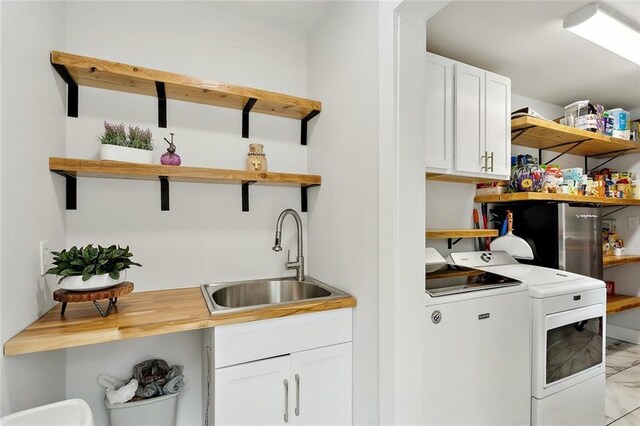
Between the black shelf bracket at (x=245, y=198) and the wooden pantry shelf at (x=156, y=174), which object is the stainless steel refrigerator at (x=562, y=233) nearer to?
the wooden pantry shelf at (x=156, y=174)

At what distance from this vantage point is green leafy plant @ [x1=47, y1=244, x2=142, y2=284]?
3.72ft

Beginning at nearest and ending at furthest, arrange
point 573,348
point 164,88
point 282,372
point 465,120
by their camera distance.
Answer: point 282,372 < point 164,88 < point 573,348 < point 465,120

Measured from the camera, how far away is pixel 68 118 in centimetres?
153

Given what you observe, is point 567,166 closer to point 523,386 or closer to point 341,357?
point 523,386

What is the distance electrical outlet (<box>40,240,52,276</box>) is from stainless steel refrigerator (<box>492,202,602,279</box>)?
3017 millimetres

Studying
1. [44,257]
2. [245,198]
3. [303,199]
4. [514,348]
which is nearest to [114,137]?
[44,257]

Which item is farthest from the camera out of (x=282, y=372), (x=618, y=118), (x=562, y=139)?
(x=618, y=118)

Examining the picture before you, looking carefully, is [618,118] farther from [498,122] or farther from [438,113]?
[438,113]

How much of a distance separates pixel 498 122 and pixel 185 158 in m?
2.07

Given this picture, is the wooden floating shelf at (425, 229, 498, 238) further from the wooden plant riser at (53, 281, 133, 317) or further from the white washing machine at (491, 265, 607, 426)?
the wooden plant riser at (53, 281, 133, 317)

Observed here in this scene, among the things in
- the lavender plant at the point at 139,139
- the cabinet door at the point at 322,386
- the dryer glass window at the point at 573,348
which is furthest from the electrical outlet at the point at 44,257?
the dryer glass window at the point at 573,348

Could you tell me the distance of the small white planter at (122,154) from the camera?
1406 millimetres

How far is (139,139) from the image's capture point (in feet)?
4.92

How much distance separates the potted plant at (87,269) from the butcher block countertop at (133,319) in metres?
0.15
